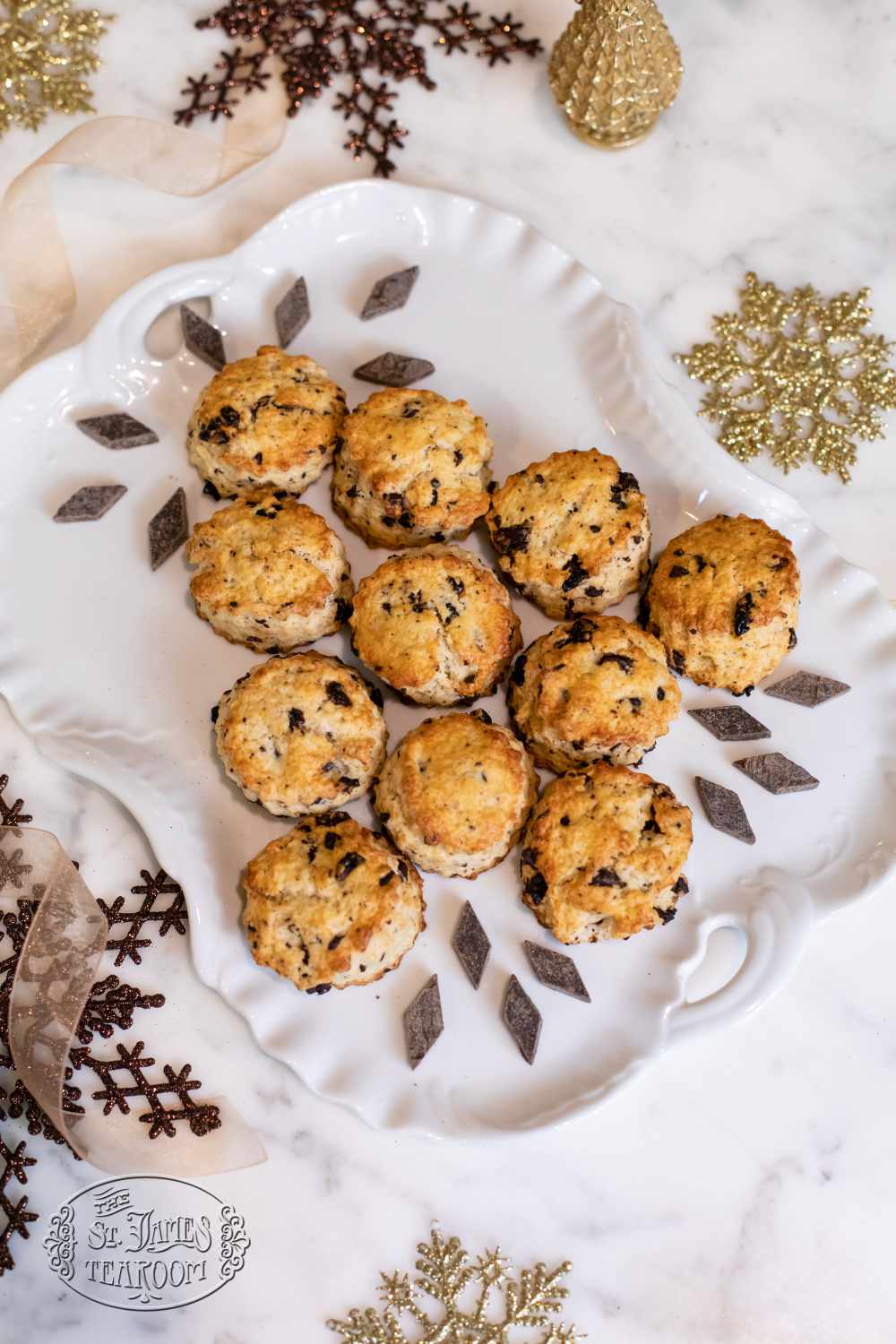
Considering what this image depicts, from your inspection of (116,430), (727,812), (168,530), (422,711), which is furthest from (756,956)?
(116,430)

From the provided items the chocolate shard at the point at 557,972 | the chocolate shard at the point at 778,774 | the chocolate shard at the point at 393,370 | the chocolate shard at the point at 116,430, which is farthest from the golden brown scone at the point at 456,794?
the chocolate shard at the point at 116,430

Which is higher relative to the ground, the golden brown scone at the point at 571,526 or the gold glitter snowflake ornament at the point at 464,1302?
the golden brown scone at the point at 571,526

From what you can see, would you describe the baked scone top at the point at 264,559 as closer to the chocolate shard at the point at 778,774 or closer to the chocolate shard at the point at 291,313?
the chocolate shard at the point at 291,313

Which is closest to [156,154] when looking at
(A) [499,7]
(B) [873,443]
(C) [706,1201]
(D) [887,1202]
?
(A) [499,7]

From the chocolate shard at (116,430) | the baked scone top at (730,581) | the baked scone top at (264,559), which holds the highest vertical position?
the baked scone top at (730,581)

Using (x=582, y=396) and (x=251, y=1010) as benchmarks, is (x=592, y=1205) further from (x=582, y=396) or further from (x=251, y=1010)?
(x=582, y=396)

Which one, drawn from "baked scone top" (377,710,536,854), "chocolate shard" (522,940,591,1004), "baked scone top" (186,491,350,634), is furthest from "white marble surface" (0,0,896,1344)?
"baked scone top" (377,710,536,854)
